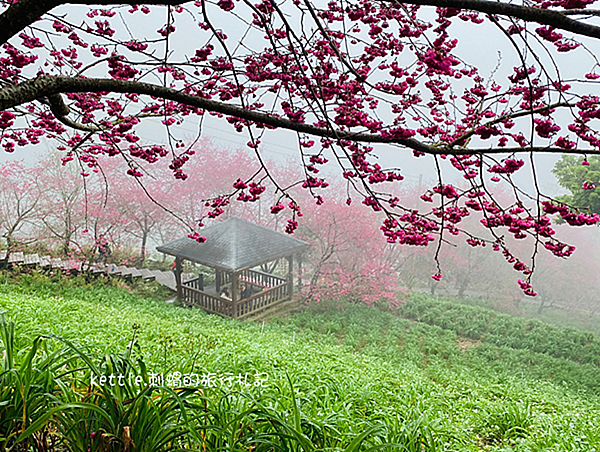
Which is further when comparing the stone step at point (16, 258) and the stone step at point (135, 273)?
the stone step at point (135, 273)

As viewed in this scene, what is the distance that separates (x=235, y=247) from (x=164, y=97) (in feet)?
24.2

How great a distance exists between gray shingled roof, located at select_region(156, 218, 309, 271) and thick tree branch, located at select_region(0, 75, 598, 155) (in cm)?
665

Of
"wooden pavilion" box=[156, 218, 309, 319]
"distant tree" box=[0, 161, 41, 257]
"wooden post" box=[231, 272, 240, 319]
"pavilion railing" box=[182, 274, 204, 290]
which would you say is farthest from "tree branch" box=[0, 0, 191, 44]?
"distant tree" box=[0, 161, 41, 257]

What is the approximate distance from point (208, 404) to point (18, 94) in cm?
145

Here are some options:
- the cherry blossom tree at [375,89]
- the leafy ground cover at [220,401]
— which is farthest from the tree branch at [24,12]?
the leafy ground cover at [220,401]

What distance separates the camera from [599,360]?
6750 millimetres

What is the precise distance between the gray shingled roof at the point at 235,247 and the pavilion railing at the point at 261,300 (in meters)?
0.80

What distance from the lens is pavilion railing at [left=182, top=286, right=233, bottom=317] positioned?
28.0 feet

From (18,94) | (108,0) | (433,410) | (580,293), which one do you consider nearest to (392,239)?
(433,410)

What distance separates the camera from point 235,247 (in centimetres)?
901

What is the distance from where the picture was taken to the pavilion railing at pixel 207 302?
8547 mm

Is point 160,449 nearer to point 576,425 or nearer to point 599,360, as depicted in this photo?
point 576,425

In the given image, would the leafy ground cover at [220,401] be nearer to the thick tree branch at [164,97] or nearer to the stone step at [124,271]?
the thick tree branch at [164,97]

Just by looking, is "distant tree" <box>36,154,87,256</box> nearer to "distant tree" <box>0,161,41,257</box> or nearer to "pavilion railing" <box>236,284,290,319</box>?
"distant tree" <box>0,161,41,257</box>
